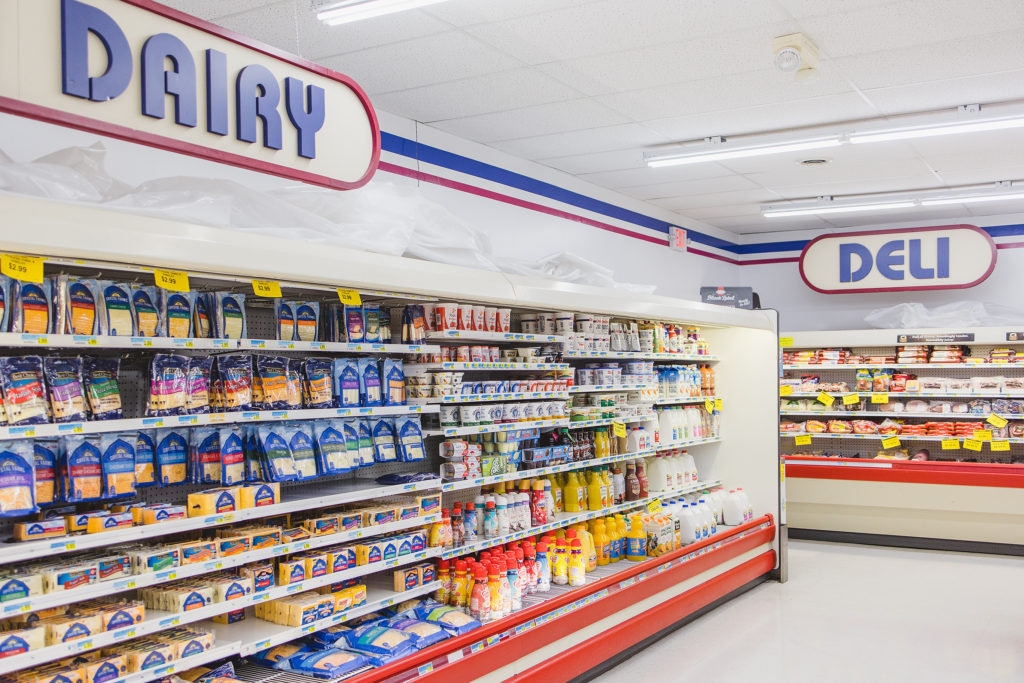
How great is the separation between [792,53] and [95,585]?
12.6 feet

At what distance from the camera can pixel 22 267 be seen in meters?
2.60

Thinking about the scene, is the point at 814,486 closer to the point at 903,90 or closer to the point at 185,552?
the point at 903,90

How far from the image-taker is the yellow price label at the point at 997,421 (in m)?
8.30

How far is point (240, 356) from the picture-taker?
353cm

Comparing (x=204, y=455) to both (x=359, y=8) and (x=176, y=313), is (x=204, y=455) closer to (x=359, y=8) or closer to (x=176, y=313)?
(x=176, y=313)

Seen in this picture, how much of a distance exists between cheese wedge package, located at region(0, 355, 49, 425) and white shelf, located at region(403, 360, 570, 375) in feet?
5.83

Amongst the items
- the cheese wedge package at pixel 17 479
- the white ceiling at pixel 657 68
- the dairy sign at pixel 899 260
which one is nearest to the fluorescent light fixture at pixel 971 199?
the dairy sign at pixel 899 260

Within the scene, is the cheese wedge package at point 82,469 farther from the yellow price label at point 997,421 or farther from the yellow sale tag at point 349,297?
the yellow price label at point 997,421

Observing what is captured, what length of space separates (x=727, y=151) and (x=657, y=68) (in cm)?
157

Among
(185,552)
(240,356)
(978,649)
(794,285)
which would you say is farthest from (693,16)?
(794,285)

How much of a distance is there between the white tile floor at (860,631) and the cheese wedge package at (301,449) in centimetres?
232

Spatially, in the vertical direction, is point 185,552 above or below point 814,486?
above

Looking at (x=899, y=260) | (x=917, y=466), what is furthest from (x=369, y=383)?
(x=899, y=260)

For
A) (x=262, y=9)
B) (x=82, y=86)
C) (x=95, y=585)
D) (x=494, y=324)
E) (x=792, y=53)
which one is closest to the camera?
(x=82, y=86)
